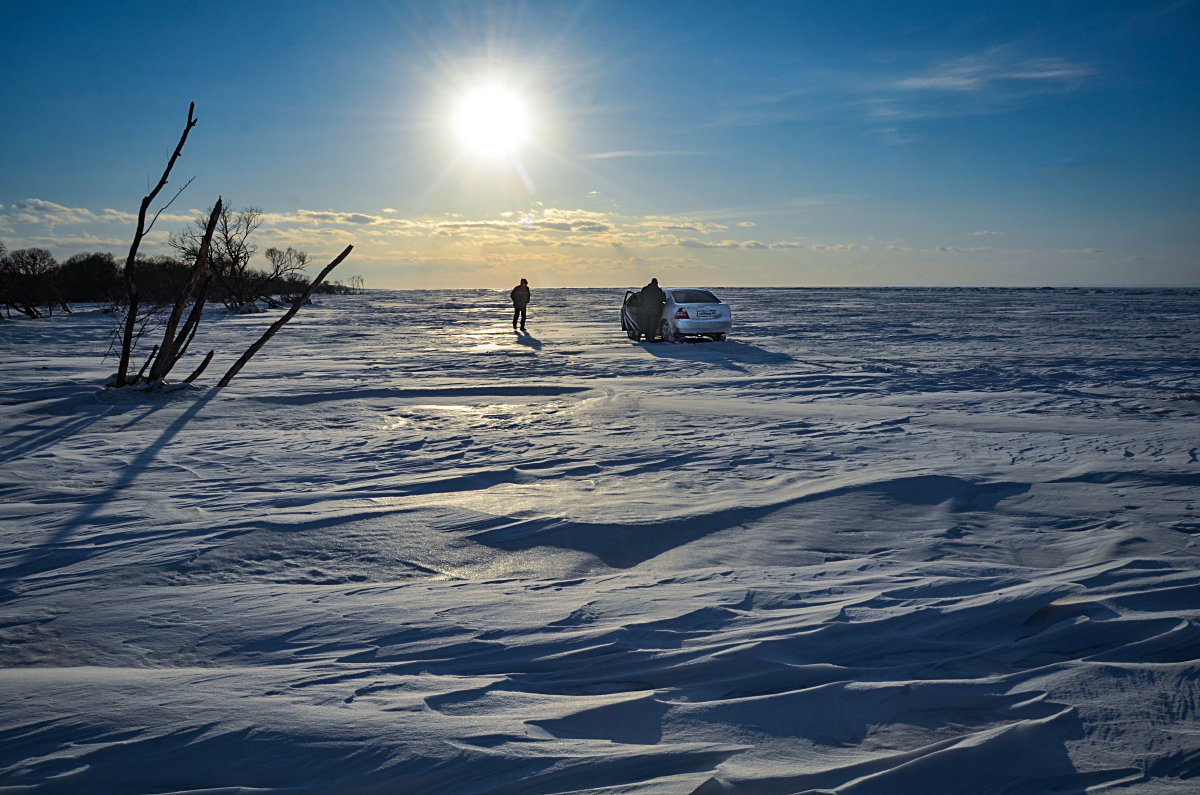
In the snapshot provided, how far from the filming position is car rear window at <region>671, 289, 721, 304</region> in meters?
18.6

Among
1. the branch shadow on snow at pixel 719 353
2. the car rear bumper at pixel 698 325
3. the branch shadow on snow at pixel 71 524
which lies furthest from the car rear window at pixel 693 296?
the branch shadow on snow at pixel 71 524

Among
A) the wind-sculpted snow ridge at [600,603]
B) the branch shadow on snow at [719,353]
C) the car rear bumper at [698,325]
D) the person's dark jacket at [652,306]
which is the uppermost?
the person's dark jacket at [652,306]

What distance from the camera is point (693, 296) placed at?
18.8 m

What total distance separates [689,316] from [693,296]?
1037mm

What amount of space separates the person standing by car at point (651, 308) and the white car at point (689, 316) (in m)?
0.05

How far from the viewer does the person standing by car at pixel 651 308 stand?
18.5 metres

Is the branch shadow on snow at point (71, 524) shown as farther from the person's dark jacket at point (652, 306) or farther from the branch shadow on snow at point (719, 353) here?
the person's dark jacket at point (652, 306)

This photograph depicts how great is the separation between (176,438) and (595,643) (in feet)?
18.8

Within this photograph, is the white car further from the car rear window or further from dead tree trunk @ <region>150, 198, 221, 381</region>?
dead tree trunk @ <region>150, 198, 221, 381</region>

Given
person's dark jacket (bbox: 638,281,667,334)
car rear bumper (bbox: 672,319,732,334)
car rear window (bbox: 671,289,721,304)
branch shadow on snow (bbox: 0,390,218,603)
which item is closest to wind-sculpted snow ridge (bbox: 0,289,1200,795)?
branch shadow on snow (bbox: 0,390,218,603)

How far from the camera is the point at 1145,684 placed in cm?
243

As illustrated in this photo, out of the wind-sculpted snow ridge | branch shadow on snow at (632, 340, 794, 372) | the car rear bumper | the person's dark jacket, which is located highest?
the person's dark jacket

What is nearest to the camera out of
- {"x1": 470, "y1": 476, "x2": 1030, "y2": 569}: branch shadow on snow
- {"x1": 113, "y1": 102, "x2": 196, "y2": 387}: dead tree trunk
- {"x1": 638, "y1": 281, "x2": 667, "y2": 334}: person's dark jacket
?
{"x1": 470, "y1": 476, "x2": 1030, "y2": 569}: branch shadow on snow

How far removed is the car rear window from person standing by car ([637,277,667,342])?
385 mm
